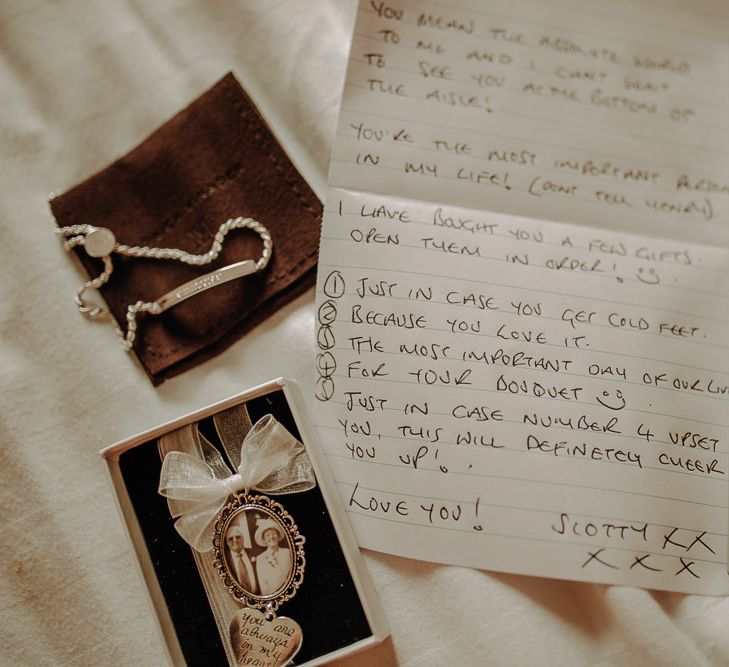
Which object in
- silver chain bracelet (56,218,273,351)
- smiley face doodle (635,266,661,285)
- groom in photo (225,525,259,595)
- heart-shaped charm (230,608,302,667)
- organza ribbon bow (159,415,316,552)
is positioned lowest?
heart-shaped charm (230,608,302,667)

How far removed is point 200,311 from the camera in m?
0.48

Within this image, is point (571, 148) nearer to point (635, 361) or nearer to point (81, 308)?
point (635, 361)

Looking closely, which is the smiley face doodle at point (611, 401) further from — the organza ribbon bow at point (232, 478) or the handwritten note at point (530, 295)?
the organza ribbon bow at point (232, 478)

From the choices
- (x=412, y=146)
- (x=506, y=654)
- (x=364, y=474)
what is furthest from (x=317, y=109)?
(x=506, y=654)

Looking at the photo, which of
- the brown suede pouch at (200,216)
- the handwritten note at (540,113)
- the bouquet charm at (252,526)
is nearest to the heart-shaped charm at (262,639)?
the bouquet charm at (252,526)

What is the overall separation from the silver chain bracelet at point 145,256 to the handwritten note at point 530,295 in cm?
6

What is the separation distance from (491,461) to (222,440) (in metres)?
0.20

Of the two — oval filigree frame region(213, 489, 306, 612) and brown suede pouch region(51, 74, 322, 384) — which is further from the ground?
brown suede pouch region(51, 74, 322, 384)

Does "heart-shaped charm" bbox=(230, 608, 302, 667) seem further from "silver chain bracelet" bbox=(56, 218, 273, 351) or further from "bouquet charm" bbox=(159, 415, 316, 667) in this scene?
"silver chain bracelet" bbox=(56, 218, 273, 351)

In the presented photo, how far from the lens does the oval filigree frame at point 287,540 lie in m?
0.42

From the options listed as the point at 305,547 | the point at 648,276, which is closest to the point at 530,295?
the point at 648,276

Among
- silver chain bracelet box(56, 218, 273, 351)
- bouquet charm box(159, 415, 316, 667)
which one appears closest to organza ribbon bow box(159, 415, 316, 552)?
bouquet charm box(159, 415, 316, 667)

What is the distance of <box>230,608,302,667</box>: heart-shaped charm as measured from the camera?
0.41m

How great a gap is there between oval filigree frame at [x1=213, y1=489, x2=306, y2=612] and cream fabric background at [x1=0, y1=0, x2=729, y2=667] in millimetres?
37
